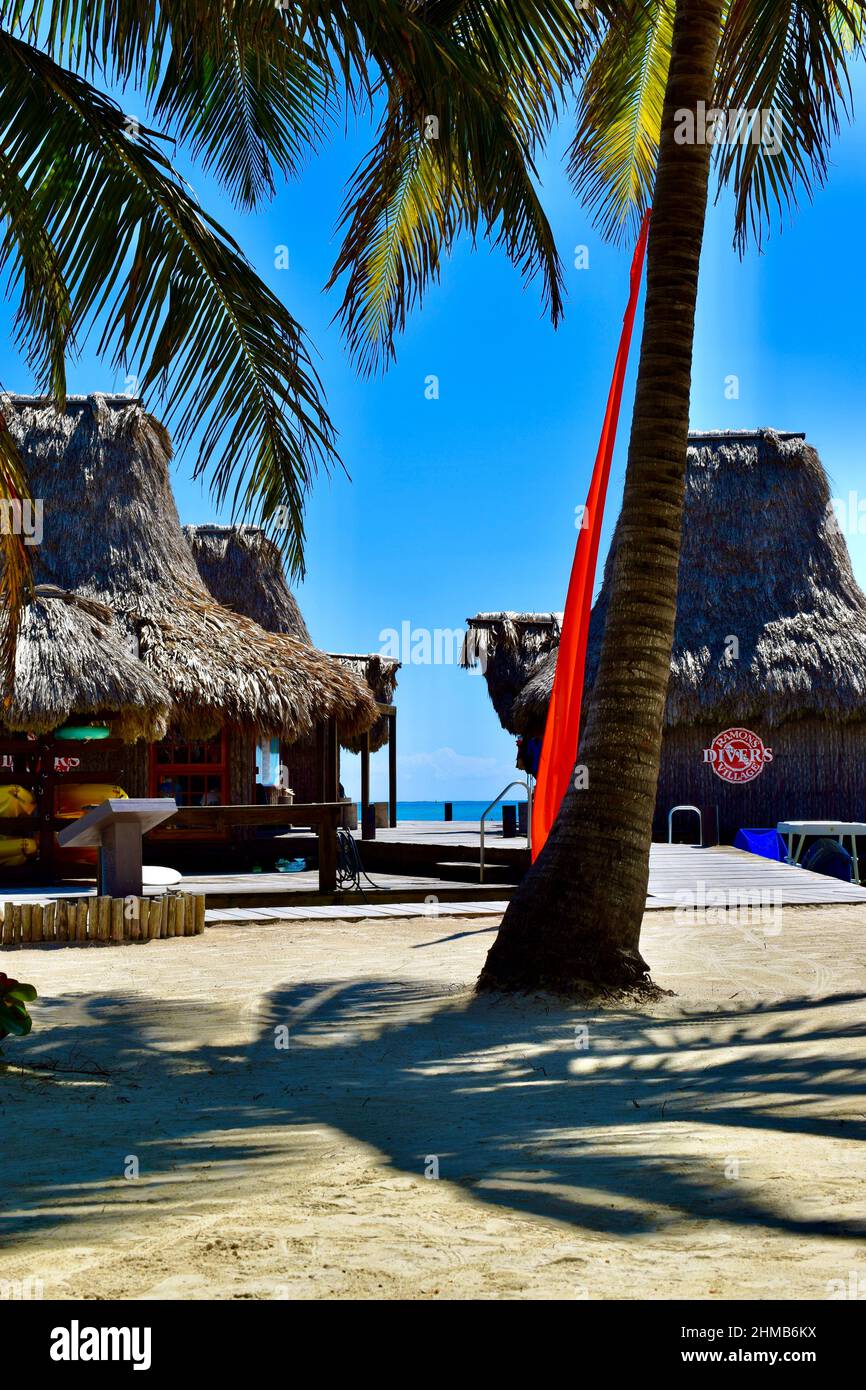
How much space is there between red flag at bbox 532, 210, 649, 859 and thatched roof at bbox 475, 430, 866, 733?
12.0 metres

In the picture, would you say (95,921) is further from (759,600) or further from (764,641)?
(759,600)

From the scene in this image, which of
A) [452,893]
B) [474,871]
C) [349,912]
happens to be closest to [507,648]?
[474,871]

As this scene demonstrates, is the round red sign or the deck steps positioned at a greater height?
the round red sign

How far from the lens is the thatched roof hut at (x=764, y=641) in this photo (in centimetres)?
1975

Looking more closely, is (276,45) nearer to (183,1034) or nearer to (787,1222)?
(183,1034)

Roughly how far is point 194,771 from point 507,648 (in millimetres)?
10027

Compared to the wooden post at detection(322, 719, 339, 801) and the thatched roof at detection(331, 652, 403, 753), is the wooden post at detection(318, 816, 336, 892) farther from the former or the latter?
the thatched roof at detection(331, 652, 403, 753)

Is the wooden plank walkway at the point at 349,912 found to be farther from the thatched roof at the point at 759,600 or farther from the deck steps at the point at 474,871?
the thatched roof at the point at 759,600

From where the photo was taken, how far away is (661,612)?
7.29 metres

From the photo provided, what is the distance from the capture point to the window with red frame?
1711 cm

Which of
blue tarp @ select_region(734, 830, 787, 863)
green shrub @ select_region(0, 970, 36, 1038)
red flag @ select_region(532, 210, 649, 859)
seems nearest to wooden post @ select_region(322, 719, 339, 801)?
blue tarp @ select_region(734, 830, 787, 863)

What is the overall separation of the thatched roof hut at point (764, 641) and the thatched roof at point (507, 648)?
2.57 m

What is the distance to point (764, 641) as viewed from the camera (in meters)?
20.3
